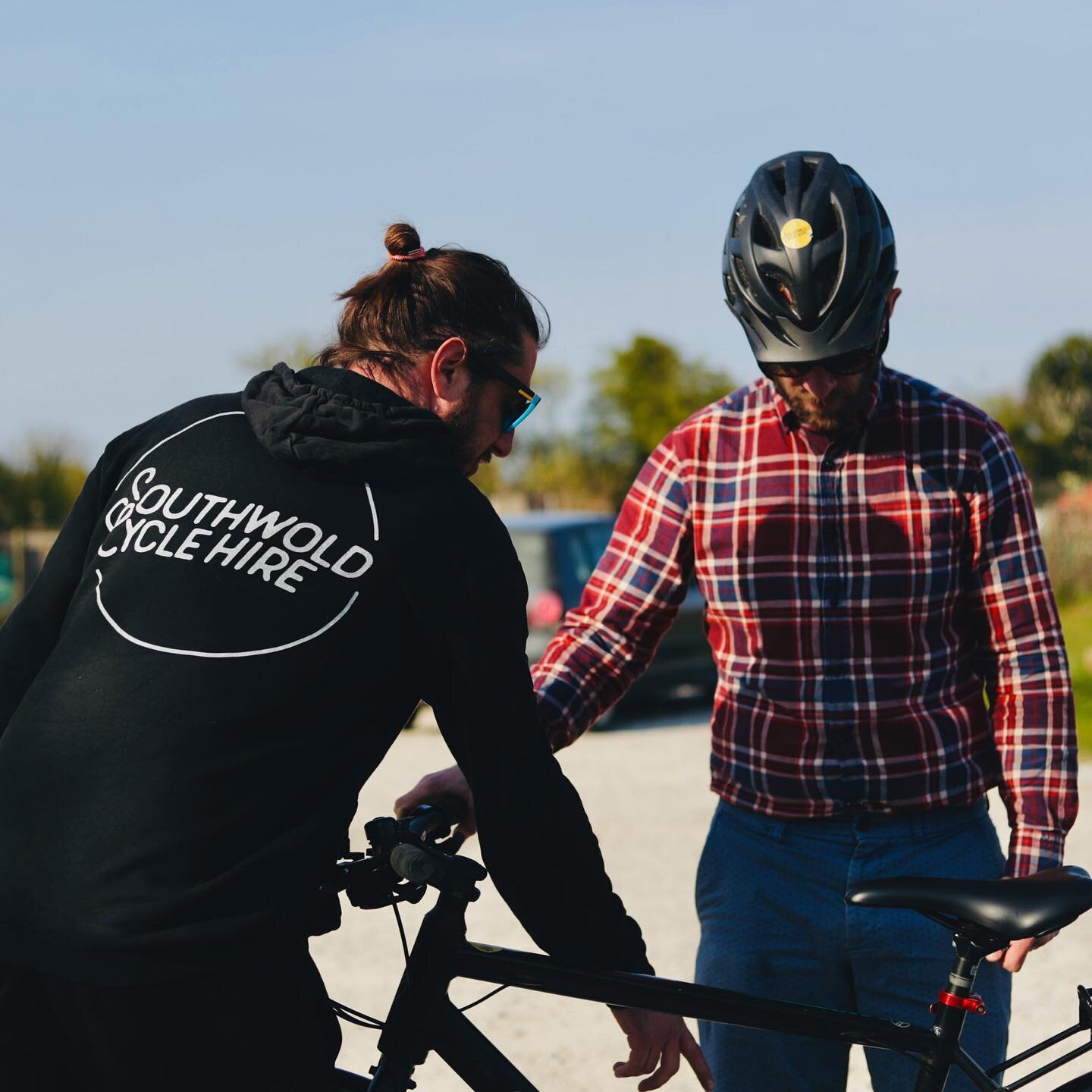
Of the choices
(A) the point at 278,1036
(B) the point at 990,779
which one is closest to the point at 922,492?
(B) the point at 990,779

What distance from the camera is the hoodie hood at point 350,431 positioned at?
2.01m

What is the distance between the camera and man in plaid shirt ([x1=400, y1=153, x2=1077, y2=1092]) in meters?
2.62

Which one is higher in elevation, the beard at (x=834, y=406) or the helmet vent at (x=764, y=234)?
the helmet vent at (x=764, y=234)

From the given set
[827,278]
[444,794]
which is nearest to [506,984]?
[444,794]

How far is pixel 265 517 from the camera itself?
6.56ft

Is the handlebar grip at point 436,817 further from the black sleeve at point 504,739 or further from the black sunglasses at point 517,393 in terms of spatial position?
the black sunglasses at point 517,393

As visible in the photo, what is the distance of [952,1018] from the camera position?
225cm

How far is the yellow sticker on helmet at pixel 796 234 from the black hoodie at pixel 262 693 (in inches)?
37.7

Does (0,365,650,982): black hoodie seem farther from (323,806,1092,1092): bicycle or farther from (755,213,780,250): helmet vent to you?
(755,213,780,250): helmet vent

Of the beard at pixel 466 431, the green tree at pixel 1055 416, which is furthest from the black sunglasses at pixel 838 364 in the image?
the green tree at pixel 1055 416

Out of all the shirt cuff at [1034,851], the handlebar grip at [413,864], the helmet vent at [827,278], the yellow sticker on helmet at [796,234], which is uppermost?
the yellow sticker on helmet at [796,234]

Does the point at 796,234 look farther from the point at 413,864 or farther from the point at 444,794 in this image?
the point at 413,864

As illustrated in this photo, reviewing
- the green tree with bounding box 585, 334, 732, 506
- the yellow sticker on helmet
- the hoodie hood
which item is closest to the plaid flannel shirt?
the yellow sticker on helmet

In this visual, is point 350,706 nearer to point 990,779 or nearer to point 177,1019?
point 177,1019
